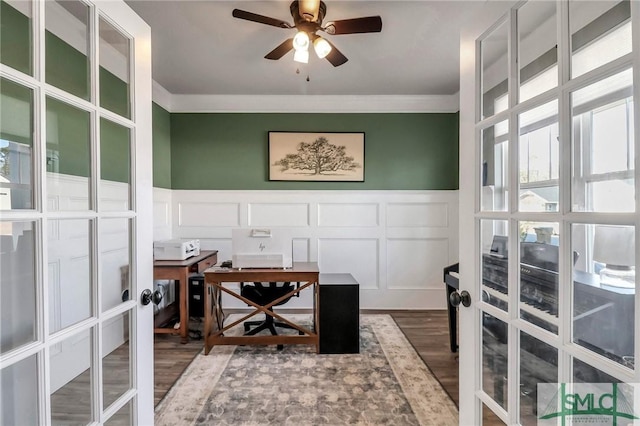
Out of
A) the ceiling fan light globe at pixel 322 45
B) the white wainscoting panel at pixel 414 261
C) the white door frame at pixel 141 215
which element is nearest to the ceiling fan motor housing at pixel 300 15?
the ceiling fan light globe at pixel 322 45

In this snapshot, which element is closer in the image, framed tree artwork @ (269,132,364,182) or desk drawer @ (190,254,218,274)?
desk drawer @ (190,254,218,274)

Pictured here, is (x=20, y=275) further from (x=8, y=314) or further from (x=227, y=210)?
(x=227, y=210)

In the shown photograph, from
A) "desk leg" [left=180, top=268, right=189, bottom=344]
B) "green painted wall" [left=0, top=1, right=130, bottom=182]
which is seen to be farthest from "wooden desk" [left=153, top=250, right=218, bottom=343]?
"green painted wall" [left=0, top=1, right=130, bottom=182]

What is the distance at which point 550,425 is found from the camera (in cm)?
85

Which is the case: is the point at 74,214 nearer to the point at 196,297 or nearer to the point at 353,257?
the point at 196,297

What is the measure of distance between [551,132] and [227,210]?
3473 millimetres

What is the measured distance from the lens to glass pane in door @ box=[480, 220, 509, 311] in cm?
102

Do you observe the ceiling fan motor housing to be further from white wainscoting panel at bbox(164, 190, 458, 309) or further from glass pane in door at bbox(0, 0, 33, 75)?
white wainscoting panel at bbox(164, 190, 458, 309)

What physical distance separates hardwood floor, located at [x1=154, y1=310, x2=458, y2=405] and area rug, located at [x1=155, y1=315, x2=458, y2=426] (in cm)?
8

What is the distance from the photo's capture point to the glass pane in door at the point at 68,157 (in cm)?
87

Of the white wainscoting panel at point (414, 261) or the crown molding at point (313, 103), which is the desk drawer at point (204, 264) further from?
the white wainscoting panel at point (414, 261)

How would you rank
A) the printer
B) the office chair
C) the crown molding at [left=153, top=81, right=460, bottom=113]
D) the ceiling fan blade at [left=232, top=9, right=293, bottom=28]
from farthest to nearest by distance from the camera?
the crown molding at [left=153, top=81, right=460, bottom=113]
the printer
the office chair
the ceiling fan blade at [left=232, top=9, right=293, bottom=28]

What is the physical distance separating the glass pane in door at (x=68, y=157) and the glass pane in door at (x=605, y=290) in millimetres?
1463

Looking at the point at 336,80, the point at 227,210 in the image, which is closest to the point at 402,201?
the point at 336,80
